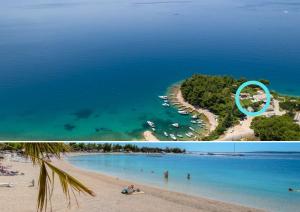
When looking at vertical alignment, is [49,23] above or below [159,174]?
above

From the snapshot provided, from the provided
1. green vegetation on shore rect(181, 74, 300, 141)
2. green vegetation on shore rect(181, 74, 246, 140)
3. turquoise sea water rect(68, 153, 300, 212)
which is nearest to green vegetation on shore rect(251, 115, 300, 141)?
green vegetation on shore rect(181, 74, 300, 141)

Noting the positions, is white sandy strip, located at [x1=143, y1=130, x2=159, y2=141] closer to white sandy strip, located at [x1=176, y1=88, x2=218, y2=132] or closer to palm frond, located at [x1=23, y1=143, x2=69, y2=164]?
white sandy strip, located at [x1=176, y1=88, x2=218, y2=132]

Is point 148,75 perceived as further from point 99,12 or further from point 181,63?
point 99,12

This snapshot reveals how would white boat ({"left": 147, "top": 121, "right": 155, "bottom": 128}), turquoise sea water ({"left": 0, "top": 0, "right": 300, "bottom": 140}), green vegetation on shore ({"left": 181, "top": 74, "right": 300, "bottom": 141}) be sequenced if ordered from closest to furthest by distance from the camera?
green vegetation on shore ({"left": 181, "top": 74, "right": 300, "bottom": 141}) → white boat ({"left": 147, "top": 121, "right": 155, "bottom": 128}) → turquoise sea water ({"left": 0, "top": 0, "right": 300, "bottom": 140})

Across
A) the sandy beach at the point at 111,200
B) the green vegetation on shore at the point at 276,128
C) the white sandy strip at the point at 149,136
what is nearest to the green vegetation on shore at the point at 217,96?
the green vegetation on shore at the point at 276,128

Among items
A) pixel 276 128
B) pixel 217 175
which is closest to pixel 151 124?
pixel 276 128

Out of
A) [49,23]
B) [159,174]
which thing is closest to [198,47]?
[159,174]
